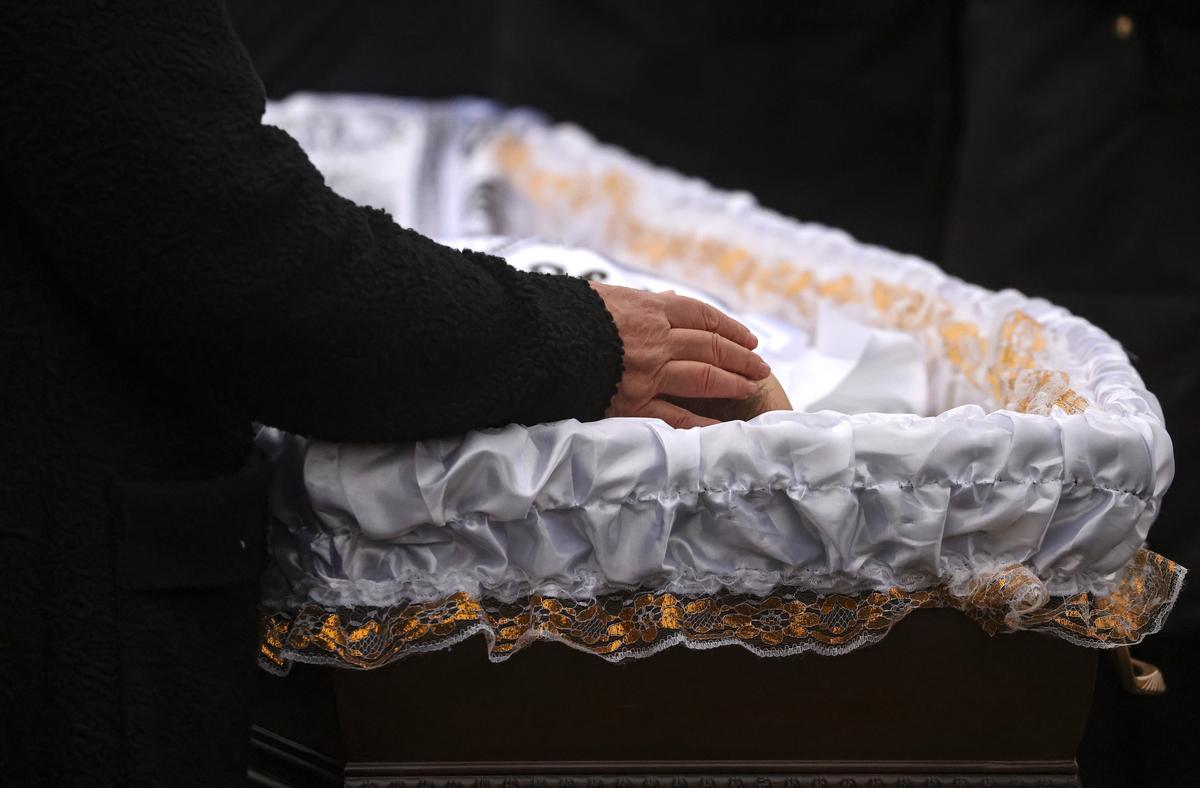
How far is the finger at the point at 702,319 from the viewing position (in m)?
0.70

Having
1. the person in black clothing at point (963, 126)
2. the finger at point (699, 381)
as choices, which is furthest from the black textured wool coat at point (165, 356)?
the person in black clothing at point (963, 126)

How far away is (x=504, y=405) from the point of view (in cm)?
60

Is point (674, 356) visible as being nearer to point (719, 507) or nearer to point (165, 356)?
point (719, 507)

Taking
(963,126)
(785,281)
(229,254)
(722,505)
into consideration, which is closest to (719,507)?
(722,505)

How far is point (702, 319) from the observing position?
0.71 metres

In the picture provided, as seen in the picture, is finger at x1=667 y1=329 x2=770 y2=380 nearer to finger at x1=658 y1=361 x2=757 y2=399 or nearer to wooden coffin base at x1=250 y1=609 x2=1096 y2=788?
finger at x1=658 y1=361 x2=757 y2=399

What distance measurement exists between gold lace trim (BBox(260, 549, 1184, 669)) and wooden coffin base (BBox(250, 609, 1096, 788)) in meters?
0.02

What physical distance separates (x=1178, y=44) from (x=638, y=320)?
1.23m

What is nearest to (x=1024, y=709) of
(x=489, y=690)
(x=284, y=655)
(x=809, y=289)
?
(x=489, y=690)

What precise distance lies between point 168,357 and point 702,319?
1.09ft

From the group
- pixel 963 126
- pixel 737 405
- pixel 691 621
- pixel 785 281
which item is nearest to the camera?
pixel 691 621

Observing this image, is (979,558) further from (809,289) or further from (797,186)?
(797,186)

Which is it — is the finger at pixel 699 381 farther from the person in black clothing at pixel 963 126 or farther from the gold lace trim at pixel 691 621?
the person in black clothing at pixel 963 126

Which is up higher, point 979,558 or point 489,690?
point 979,558
